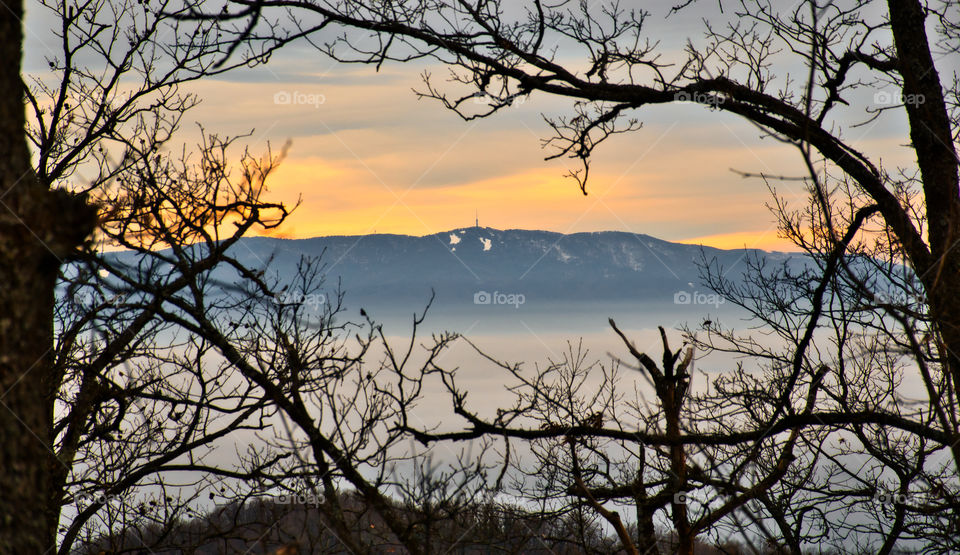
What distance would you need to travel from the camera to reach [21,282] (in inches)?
86.2

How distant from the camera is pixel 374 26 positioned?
20.7 feet

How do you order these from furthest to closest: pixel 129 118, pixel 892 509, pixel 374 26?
pixel 129 118
pixel 892 509
pixel 374 26

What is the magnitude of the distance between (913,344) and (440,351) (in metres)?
3.69

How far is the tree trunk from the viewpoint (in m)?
2.13

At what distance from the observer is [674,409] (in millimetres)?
5770

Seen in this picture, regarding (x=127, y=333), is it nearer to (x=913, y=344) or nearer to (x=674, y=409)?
(x=674, y=409)

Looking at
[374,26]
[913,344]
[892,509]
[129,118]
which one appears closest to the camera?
[913,344]

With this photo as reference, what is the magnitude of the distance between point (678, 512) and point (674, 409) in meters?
1.26

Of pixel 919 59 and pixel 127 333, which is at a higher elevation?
pixel 919 59

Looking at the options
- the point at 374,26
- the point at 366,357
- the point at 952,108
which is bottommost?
the point at 366,357

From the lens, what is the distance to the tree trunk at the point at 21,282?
2135 mm

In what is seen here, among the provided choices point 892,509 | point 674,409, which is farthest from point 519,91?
point 892,509

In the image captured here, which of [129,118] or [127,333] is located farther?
[129,118]

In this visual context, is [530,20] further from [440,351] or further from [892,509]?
[892,509]
